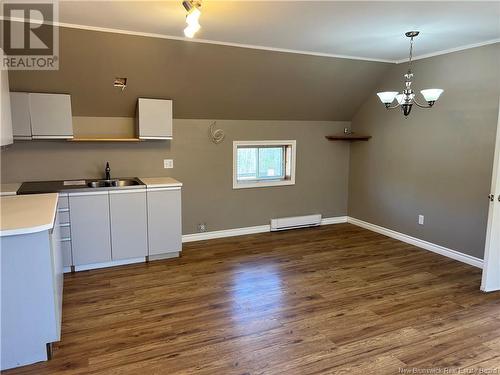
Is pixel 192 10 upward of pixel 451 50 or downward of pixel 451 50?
downward

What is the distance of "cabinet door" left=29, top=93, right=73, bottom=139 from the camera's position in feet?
11.8

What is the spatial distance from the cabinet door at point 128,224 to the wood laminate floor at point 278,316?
19 cm

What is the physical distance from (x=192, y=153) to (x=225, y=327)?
2504 mm

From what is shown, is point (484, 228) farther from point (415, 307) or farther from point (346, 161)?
point (346, 161)

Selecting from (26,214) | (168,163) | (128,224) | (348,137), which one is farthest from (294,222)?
(26,214)

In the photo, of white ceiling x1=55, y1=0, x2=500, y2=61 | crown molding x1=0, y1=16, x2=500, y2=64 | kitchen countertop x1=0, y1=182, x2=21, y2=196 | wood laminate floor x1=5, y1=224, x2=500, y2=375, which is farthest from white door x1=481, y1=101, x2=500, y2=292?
kitchen countertop x1=0, y1=182, x2=21, y2=196

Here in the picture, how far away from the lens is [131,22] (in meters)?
3.02

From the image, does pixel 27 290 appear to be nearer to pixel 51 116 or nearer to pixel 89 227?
pixel 89 227

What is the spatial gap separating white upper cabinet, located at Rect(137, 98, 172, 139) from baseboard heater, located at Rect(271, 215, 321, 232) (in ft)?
6.62

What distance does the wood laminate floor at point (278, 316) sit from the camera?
7.50 ft

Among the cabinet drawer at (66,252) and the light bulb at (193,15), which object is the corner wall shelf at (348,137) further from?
the cabinet drawer at (66,252)

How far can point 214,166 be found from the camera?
4781 mm

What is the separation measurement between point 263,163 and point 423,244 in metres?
2.36

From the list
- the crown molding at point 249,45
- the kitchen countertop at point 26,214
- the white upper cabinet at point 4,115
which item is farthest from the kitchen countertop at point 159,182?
the crown molding at point 249,45
